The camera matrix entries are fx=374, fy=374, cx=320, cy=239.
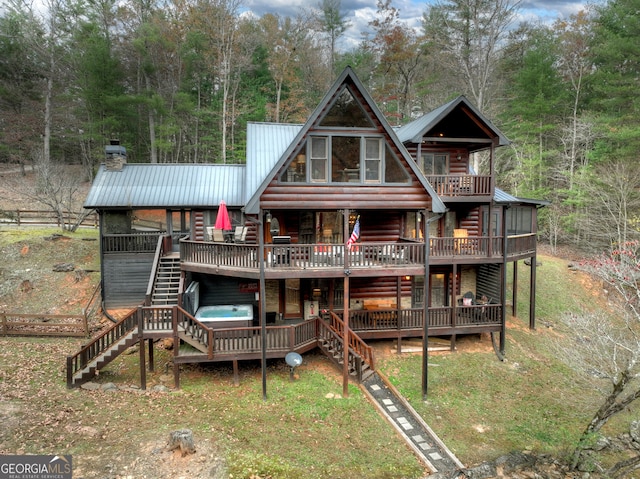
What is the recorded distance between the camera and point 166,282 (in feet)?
51.9

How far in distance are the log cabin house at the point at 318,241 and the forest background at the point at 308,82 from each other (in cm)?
1098

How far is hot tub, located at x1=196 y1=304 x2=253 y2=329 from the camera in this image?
48.2 ft

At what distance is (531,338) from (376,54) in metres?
29.9

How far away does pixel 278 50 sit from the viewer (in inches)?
1369

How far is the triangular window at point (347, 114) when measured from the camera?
518 inches

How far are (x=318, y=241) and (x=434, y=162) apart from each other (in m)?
7.13

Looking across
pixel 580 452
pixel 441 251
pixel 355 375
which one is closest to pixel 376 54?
pixel 441 251

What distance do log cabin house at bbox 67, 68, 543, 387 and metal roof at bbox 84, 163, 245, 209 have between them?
0.09 m

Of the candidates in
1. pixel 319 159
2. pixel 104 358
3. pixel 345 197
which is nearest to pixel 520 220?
pixel 345 197

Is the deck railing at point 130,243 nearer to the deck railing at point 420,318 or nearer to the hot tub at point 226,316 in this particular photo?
the hot tub at point 226,316

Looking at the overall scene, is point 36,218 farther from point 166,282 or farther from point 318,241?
point 318,241

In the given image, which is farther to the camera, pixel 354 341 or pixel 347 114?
pixel 354 341

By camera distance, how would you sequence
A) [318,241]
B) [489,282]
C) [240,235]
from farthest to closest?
[489,282]
[240,235]
[318,241]

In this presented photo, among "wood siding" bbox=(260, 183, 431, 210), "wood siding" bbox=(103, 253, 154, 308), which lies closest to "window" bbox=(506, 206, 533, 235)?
"wood siding" bbox=(260, 183, 431, 210)
